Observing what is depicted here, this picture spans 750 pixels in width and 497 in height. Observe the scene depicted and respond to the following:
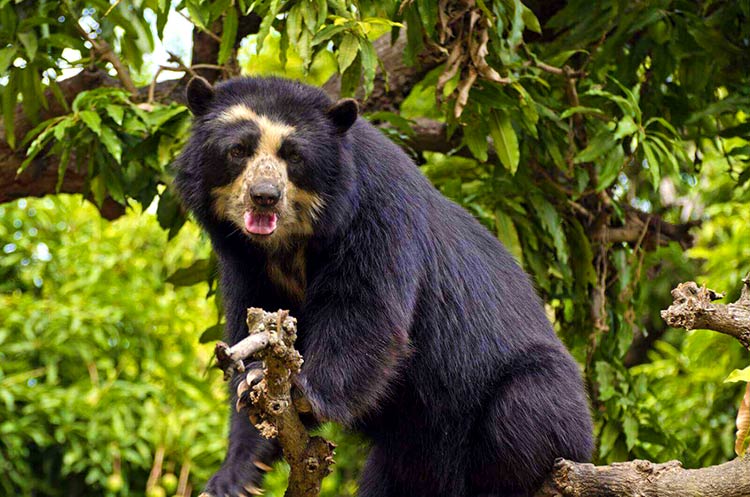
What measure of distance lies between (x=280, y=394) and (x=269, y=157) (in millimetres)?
944

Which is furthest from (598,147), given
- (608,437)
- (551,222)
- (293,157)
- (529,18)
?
(293,157)

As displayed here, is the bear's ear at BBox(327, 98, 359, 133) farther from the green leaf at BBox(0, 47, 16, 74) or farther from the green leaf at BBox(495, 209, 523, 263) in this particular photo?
the green leaf at BBox(0, 47, 16, 74)

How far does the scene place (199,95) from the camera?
417cm

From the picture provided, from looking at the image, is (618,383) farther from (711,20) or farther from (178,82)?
(178,82)

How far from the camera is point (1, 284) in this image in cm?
929

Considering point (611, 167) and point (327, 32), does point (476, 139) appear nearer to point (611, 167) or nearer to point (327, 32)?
point (611, 167)

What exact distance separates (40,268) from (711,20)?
224 inches

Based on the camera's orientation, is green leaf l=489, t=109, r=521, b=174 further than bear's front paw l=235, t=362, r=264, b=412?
Yes

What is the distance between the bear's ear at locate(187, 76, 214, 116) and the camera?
4.13 meters

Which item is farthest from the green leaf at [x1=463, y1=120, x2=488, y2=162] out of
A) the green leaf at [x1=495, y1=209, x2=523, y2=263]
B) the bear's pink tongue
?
the bear's pink tongue

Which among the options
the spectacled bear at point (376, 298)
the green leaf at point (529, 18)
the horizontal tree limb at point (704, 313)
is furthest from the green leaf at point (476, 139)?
the horizontal tree limb at point (704, 313)

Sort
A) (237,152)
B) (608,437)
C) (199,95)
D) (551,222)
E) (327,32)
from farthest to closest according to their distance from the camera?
1. (608,437)
2. (551,222)
3. (327,32)
4. (199,95)
5. (237,152)

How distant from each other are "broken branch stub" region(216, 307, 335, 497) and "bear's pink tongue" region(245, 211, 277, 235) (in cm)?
52

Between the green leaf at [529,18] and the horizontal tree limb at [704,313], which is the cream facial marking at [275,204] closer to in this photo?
the horizontal tree limb at [704,313]
